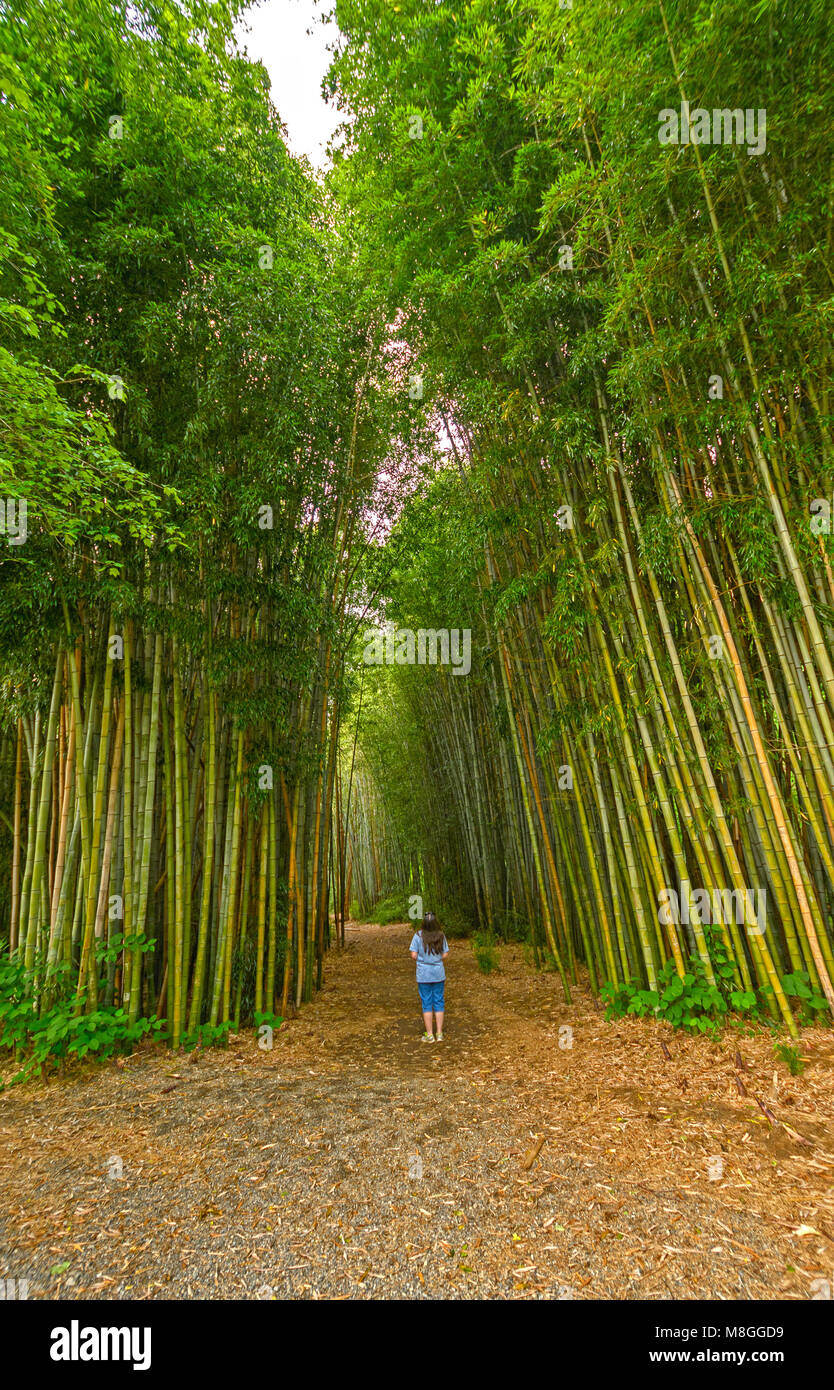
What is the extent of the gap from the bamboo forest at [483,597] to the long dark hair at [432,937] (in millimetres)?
19

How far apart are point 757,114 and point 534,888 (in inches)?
226

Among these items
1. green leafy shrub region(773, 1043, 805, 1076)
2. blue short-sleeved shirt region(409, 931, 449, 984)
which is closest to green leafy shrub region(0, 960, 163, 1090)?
blue short-sleeved shirt region(409, 931, 449, 984)

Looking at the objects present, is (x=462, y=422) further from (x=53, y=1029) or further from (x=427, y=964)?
(x=53, y=1029)

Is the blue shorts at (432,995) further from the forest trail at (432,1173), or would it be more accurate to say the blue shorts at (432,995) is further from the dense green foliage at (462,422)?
the dense green foliage at (462,422)

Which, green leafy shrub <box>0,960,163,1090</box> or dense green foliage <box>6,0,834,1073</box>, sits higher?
dense green foliage <box>6,0,834,1073</box>

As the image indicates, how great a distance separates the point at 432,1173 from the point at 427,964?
1.59m

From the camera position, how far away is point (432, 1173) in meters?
2.07

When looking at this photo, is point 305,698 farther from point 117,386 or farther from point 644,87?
point 644,87

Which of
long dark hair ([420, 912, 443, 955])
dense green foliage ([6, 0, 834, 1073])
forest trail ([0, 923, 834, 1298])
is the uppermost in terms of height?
dense green foliage ([6, 0, 834, 1073])

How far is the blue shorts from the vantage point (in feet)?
12.3

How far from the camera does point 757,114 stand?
2418 millimetres

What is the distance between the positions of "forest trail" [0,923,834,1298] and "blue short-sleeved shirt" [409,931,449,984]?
0.45 m

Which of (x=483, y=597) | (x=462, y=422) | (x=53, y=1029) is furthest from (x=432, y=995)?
(x=462, y=422)

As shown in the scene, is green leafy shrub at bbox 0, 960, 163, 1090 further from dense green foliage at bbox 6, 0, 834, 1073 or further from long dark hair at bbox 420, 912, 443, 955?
long dark hair at bbox 420, 912, 443, 955
